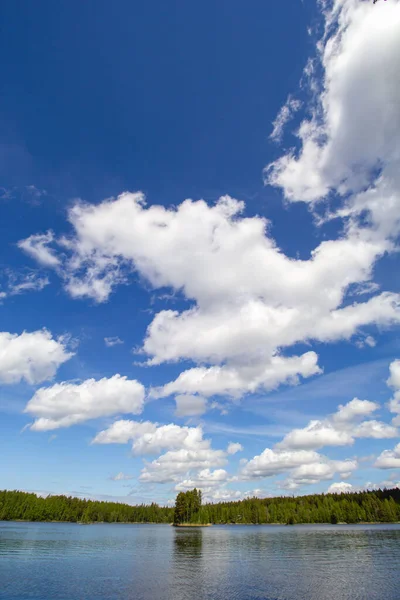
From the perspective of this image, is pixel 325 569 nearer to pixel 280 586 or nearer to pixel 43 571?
pixel 280 586

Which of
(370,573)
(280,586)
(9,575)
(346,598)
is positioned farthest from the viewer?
(370,573)

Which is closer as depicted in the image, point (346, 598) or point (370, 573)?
point (346, 598)

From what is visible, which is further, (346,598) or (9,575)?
(9,575)

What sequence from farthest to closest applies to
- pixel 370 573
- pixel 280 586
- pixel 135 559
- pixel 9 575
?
pixel 135 559, pixel 370 573, pixel 9 575, pixel 280 586

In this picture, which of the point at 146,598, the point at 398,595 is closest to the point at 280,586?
the point at 398,595

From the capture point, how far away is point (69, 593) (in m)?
48.2

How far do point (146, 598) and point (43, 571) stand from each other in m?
29.5

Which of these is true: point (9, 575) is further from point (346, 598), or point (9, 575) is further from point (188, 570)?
point (346, 598)

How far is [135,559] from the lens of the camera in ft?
285

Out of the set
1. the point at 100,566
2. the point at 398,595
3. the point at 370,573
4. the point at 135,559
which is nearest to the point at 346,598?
the point at 398,595

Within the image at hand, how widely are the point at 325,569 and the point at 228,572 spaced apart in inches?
712

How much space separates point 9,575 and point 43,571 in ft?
23.3

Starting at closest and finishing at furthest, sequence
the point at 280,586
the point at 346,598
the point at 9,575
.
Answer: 1. the point at 346,598
2. the point at 280,586
3. the point at 9,575

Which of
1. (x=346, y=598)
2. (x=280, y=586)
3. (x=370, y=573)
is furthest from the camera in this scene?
(x=370, y=573)
